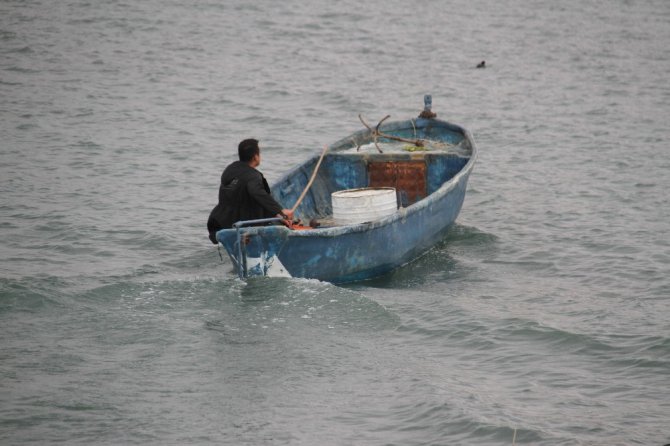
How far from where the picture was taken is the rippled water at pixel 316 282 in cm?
804

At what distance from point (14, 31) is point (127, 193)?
1288 centimetres

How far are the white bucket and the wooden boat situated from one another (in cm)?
14

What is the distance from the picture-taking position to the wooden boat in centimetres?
999

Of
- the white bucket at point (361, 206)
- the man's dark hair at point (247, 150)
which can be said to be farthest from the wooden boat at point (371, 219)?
the man's dark hair at point (247, 150)

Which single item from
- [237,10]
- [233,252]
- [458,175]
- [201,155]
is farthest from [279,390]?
[237,10]

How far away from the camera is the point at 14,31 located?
25938mm

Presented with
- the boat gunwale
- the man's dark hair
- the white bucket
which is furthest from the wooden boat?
the man's dark hair

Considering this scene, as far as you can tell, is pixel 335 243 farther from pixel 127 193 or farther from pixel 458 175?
pixel 127 193

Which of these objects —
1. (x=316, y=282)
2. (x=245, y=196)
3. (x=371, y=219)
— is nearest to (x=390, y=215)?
(x=371, y=219)

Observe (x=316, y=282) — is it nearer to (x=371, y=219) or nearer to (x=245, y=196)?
(x=245, y=196)

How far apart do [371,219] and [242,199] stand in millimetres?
1756

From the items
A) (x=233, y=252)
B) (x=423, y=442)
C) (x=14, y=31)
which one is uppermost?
(x=14, y=31)

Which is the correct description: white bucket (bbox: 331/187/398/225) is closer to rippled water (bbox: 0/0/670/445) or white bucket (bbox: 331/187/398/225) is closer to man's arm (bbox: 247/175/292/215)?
rippled water (bbox: 0/0/670/445)

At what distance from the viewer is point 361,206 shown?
1126 centimetres
